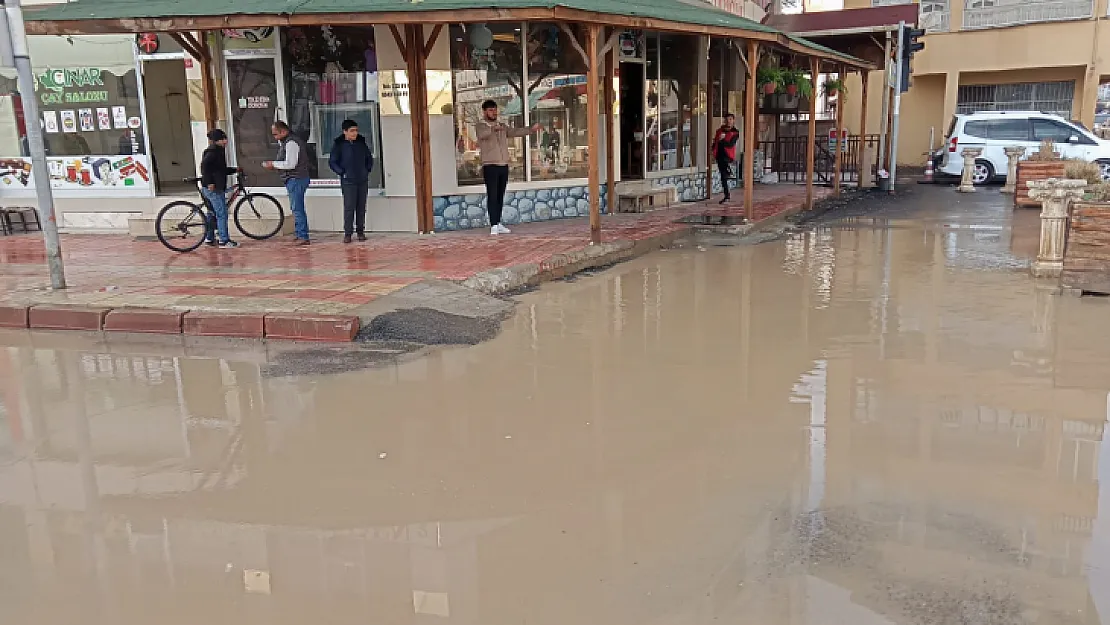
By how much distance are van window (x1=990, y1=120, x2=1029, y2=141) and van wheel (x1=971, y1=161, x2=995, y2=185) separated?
0.71 metres

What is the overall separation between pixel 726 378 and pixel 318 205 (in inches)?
335

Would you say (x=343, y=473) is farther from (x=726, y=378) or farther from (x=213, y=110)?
(x=213, y=110)

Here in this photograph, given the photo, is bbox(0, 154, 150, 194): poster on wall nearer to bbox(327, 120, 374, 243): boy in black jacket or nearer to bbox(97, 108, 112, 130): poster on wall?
bbox(97, 108, 112, 130): poster on wall

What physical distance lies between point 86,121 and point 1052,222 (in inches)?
545

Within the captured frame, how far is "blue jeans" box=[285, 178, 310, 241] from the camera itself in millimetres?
11391

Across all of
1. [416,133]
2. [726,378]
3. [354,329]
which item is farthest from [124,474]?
[416,133]

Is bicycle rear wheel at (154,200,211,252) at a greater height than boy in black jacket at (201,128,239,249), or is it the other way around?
boy in black jacket at (201,128,239,249)

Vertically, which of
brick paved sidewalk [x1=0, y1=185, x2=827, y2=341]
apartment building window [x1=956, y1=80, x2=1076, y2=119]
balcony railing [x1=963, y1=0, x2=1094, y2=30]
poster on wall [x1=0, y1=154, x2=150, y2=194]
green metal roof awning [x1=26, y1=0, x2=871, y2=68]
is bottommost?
brick paved sidewalk [x1=0, y1=185, x2=827, y2=341]

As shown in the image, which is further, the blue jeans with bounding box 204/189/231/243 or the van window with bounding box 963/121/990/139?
the van window with bounding box 963/121/990/139

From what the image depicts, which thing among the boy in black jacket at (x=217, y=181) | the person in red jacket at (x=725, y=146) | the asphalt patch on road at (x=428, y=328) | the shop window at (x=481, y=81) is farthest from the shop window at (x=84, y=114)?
the person in red jacket at (x=725, y=146)

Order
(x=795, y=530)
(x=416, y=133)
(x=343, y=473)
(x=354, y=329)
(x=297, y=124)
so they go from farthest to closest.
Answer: (x=297, y=124), (x=416, y=133), (x=354, y=329), (x=343, y=473), (x=795, y=530)

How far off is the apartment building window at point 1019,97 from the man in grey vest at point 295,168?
70.1 feet

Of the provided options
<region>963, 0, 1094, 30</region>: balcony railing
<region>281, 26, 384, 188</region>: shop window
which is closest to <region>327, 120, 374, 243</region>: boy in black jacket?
<region>281, 26, 384, 188</region>: shop window

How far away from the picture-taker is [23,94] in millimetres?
8086
